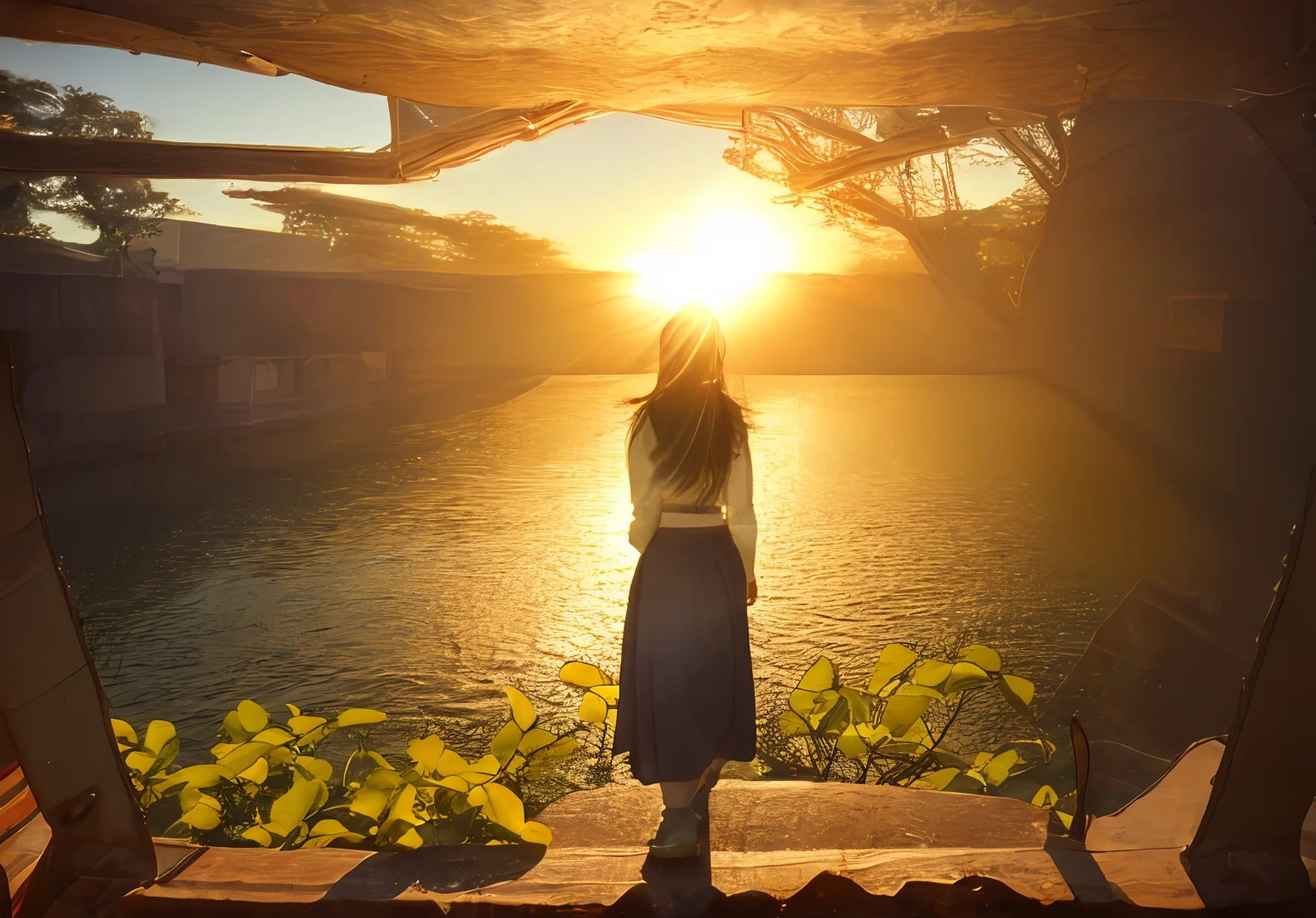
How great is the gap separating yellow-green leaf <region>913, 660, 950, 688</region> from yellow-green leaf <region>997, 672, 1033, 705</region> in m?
0.19

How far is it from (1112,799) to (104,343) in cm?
1335

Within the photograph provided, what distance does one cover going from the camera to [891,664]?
3070mm

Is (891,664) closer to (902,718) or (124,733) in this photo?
(902,718)

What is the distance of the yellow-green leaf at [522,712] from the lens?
8.84 feet

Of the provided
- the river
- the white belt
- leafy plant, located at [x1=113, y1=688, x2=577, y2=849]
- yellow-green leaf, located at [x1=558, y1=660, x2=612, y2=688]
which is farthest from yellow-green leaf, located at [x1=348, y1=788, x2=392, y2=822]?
the river

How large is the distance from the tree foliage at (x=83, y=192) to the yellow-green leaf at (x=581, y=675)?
43.4 ft

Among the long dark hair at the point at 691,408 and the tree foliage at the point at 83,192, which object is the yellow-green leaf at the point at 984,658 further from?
the tree foliage at the point at 83,192

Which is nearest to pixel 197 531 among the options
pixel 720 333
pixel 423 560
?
pixel 423 560

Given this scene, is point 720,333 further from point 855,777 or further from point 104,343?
point 104,343

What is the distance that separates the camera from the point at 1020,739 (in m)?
4.04

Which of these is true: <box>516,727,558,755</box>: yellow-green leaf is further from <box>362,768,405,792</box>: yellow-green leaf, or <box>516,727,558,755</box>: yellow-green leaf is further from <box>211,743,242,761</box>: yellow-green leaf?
<box>211,743,242,761</box>: yellow-green leaf

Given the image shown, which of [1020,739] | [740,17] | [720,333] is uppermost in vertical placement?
[740,17]

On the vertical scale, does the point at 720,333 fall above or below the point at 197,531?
above

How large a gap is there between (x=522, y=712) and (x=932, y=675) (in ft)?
4.60
